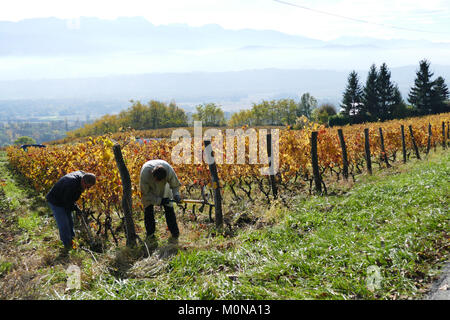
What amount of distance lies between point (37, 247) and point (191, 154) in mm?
4394

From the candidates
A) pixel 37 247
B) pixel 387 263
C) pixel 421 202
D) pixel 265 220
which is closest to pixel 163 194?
pixel 265 220

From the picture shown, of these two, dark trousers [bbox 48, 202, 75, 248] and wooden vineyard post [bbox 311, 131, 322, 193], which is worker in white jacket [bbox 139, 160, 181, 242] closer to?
dark trousers [bbox 48, 202, 75, 248]

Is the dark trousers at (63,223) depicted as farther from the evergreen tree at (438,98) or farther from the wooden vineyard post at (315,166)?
the evergreen tree at (438,98)

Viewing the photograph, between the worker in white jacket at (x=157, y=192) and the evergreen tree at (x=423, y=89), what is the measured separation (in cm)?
5455

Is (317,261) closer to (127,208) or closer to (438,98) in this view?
(127,208)

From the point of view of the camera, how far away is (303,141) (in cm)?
1068

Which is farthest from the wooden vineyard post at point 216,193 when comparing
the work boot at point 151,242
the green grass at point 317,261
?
the work boot at point 151,242

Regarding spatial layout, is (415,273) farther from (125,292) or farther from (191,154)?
(191,154)

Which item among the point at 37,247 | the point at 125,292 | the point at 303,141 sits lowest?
the point at 37,247

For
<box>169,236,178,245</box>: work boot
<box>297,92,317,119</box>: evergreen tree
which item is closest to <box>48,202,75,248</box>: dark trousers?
<box>169,236,178,245</box>: work boot

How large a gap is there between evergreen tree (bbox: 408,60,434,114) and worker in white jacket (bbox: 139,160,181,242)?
54549 mm

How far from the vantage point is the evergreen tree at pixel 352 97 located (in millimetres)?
53062

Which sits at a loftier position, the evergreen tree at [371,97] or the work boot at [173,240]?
the evergreen tree at [371,97]

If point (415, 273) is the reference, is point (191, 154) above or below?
above
